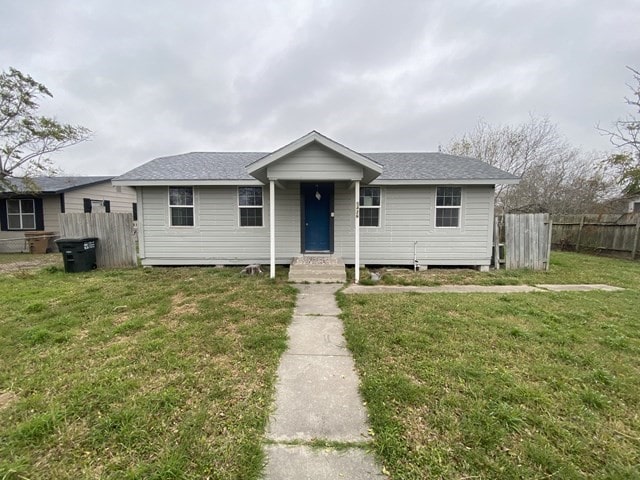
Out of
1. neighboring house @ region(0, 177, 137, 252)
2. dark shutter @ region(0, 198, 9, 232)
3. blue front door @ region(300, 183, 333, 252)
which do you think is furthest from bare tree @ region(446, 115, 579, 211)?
dark shutter @ region(0, 198, 9, 232)

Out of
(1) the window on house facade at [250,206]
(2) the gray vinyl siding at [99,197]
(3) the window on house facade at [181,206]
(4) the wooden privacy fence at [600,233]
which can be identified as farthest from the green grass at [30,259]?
(4) the wooden privacy fence at [600,233]

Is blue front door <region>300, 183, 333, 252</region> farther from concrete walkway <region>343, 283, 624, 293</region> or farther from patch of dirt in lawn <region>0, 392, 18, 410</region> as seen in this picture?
patch of dirt in lawn <region>0, 392, 18, 410</region>

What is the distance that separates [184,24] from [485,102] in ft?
61.6

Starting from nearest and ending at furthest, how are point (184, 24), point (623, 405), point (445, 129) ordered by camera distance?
point (623, 405) < point (184, 24) < point (445, 129)

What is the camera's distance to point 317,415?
7.46 ft

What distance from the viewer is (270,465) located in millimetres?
1791

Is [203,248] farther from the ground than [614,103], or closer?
closer

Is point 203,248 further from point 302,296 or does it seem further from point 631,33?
point 631,33

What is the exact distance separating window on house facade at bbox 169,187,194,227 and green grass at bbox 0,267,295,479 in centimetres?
350

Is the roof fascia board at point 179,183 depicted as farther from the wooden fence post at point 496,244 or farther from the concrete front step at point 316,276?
the wooden fence post at point 496,244

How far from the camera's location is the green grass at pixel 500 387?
185 cm

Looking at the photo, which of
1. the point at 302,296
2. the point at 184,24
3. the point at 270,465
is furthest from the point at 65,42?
the point at 270,465

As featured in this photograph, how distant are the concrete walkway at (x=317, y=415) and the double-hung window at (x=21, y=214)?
1644cm

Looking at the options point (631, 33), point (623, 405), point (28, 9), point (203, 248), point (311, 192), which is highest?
point (631, 33)
